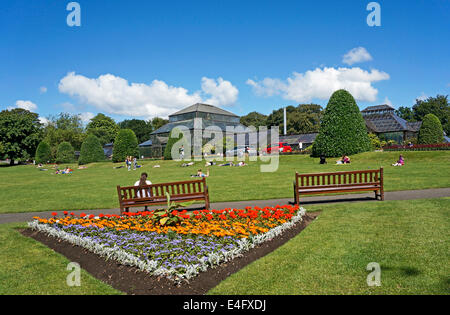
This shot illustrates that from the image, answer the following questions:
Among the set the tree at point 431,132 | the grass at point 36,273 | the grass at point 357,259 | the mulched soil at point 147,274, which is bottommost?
the grass at point 36,273

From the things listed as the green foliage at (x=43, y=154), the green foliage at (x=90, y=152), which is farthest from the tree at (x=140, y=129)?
the green foliage at (x=90, y=152)

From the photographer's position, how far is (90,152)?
143 ft

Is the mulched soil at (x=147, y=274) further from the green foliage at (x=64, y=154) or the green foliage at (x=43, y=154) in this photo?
the green foliage at (x=43, y=154)

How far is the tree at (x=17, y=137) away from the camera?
180 ft

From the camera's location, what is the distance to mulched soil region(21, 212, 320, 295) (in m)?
4.04

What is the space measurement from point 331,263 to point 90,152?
145ft

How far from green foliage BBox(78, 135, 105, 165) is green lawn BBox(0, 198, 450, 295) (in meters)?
38.9

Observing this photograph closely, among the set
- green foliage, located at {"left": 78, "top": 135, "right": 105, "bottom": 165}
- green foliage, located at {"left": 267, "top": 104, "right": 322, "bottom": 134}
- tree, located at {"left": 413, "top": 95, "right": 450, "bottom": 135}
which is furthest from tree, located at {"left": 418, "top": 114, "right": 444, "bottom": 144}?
tree, located at {"left": 413, "top": 95, "right": 450, "bottom": 135}

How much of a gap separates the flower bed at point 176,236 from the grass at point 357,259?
0.47 m

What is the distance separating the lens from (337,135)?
85.4ft

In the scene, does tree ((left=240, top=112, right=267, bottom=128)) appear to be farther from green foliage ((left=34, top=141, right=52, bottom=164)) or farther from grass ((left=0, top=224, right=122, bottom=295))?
grass ((left=0, top=224, right=122, bottom=295))

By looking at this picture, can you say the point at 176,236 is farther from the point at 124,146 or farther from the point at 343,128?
the point at 124,146
